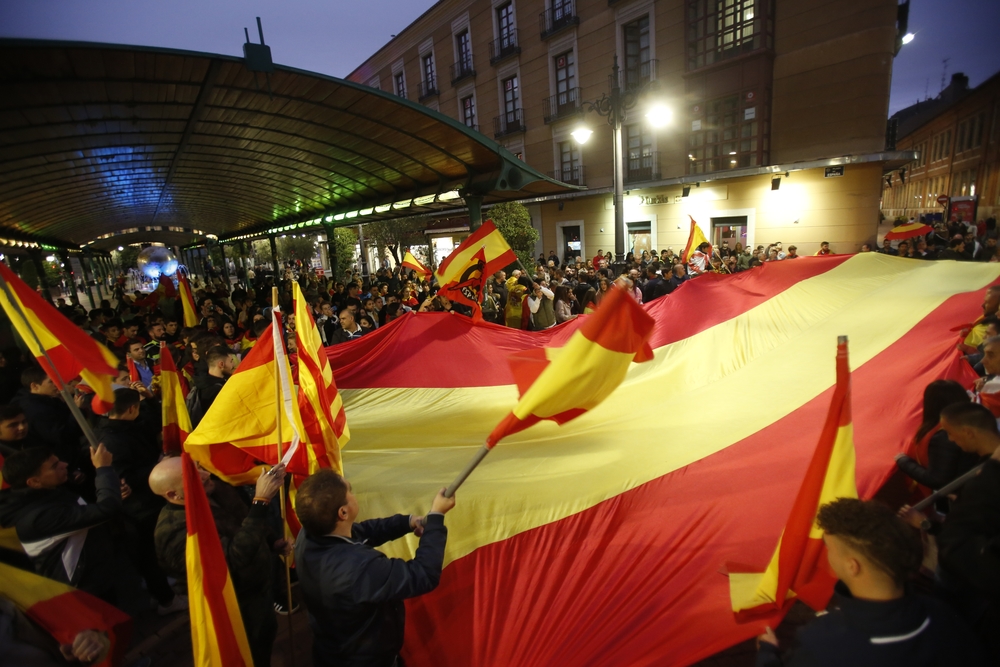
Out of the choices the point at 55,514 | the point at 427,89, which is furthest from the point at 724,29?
the point at 55,514

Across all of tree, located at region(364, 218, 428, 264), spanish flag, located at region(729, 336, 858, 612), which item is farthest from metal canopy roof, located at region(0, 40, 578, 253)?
tree, located at region(364, 218, 428, 264)

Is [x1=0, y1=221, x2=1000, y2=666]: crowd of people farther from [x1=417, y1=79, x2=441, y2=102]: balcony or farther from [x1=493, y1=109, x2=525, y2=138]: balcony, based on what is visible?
[x1=417, y1=79, x2=441, y2=102]: balcony

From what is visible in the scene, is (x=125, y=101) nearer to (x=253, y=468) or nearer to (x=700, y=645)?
(x=253, y=468)

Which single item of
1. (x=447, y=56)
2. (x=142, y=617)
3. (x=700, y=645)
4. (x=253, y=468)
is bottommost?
(x=142, y=617)

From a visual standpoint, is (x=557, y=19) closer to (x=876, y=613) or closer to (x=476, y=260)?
(x=476, y=260)

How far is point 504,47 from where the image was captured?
78.5 ft

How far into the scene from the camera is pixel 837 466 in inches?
78.1

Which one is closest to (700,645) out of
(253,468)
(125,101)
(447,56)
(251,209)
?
(253,468)

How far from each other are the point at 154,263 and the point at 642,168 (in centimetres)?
3135

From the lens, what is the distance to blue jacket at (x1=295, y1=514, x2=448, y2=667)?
1.88 m

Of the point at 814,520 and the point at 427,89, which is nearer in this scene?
the point at 814,520

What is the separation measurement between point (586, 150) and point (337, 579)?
2254 cm

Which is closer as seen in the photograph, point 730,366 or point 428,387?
point 730,366

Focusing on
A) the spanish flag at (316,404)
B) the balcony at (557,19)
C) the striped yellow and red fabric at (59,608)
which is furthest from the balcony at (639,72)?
the striped yellow and red fabric at (59,608)
